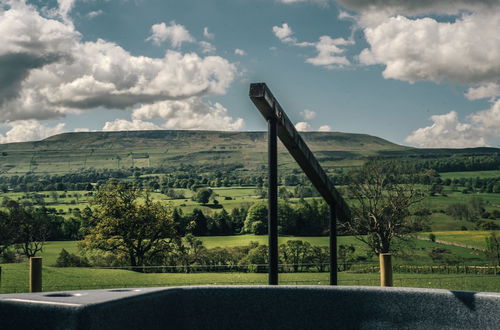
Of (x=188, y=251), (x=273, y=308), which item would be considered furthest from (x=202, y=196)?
(x=273, y=308)

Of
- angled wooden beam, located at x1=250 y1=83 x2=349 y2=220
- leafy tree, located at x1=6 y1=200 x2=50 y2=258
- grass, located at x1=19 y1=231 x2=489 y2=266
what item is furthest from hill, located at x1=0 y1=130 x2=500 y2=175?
angled wooden beam, located at x1=250 y1=83 x2=349 y2=220

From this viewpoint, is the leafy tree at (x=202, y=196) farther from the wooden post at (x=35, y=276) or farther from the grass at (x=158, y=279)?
the wooden post at (x=35, y=276)

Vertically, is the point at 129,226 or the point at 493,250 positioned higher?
the point at 129,226

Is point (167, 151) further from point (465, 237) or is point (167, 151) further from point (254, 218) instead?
point (465, 237)

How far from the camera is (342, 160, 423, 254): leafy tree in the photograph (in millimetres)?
24953

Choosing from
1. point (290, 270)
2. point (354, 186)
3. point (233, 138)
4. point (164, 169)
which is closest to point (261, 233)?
point (290, 270)

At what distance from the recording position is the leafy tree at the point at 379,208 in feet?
81.9

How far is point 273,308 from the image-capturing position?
149 inches

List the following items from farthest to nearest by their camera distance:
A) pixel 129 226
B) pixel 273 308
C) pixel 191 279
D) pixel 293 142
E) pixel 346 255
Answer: pixel 346 255, pixel 129 226, pixel 191 279, pixel 293 142, pixel 273 308

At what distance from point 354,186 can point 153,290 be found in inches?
897

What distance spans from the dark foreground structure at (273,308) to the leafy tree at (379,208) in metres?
21.3

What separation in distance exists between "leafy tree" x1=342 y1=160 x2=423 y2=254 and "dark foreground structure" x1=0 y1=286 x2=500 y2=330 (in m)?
21.3

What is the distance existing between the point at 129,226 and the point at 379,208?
1311cm

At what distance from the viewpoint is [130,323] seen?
324cm
